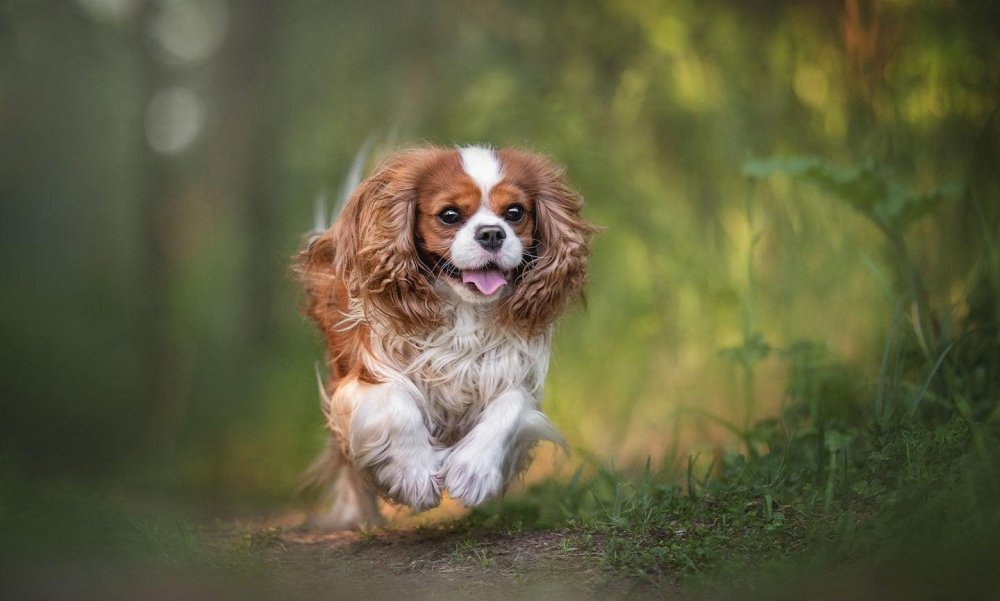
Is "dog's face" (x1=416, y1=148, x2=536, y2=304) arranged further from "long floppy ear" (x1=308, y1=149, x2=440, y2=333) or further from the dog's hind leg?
the dog's hind leg

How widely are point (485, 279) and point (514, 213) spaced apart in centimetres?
29

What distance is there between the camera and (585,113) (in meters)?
7.18

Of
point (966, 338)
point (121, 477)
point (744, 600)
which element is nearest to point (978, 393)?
point (966, 338)

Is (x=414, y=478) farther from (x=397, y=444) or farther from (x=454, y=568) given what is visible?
(x=454, y=568)

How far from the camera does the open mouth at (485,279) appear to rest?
150 inches

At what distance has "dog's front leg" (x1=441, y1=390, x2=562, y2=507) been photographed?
3.76 m

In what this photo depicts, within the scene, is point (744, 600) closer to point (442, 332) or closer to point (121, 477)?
point (442, 332)

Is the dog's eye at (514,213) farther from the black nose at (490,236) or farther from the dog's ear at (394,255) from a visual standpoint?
the dog's ear at (394,255)

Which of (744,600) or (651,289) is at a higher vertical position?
(651,289)

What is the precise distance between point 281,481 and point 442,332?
7.58 feet

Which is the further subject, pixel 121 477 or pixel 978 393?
pixel 121 477

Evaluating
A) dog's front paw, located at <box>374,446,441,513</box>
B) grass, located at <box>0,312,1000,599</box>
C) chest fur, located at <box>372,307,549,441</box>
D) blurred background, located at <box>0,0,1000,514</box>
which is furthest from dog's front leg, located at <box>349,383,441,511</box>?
blurred background, located at <box>0,0,1000,514</box>

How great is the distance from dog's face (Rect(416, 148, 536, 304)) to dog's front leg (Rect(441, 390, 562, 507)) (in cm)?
43

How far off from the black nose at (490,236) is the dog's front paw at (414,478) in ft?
2.72
